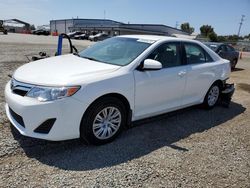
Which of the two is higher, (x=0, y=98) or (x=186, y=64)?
(x=186, y=64)

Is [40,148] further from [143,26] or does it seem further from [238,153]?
[143,26]

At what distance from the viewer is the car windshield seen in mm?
4098

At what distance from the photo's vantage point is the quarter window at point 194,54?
493cm

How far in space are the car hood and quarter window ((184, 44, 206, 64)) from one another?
1800 mm

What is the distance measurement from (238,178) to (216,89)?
2.94m

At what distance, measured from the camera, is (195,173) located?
3268 mm

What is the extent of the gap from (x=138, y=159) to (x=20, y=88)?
1.86 meters

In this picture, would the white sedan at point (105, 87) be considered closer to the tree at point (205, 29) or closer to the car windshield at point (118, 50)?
the car windshield at point (118, 50)

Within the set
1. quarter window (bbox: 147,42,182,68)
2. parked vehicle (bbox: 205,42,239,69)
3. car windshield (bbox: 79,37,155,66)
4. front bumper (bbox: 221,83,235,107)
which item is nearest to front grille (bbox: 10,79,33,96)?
car windshield (bbox: 79,37,155,66)

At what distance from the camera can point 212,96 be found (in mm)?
5812

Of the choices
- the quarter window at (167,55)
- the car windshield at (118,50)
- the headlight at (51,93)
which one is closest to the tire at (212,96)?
the quarter window at (167,55)

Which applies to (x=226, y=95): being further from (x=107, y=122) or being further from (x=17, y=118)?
(x=17, y=118)

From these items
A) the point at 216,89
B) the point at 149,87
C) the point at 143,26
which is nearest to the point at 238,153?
the point at 149,87

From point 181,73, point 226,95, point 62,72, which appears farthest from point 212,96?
point 62,72
